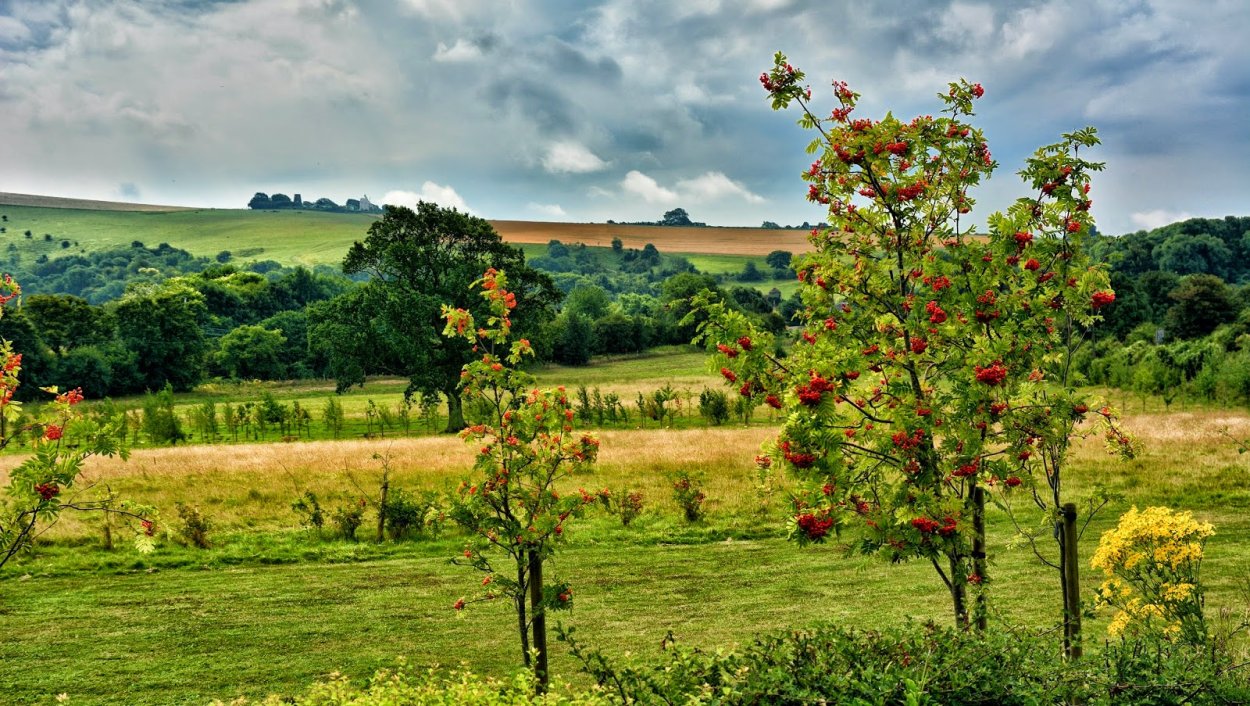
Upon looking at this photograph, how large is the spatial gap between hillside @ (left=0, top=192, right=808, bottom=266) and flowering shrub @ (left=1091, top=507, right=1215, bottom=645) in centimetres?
12480

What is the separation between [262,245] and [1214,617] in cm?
18518

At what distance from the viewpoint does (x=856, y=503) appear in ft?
23.5

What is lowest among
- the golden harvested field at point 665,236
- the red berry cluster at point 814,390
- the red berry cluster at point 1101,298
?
the red berry cluster at point 814,390

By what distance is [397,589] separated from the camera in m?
14.2

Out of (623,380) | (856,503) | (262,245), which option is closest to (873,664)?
(856,503)

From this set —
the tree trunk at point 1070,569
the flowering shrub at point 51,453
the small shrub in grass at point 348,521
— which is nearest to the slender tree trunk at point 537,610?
the flowering shrub at point 51,453

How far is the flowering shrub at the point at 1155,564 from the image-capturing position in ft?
26.5

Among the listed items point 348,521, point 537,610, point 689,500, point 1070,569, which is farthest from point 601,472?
point 1070,569

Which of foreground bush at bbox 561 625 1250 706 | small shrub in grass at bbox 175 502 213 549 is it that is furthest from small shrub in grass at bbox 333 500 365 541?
foreground bush at bbox 561 625 1250 706

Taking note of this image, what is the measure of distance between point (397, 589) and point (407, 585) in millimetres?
270

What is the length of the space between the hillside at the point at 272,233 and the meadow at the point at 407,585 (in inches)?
4514

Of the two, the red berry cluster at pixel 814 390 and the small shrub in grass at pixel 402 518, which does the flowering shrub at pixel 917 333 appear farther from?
the small shrub in grass at pixel 402 518

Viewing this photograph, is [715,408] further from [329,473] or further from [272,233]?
[272,233]

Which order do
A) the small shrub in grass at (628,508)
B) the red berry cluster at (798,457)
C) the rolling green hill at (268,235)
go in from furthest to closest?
1. the rolling green hill at (268,235)
2. the small shrub in grass at (628,508)
3. the red berry cluster at (798,457)
